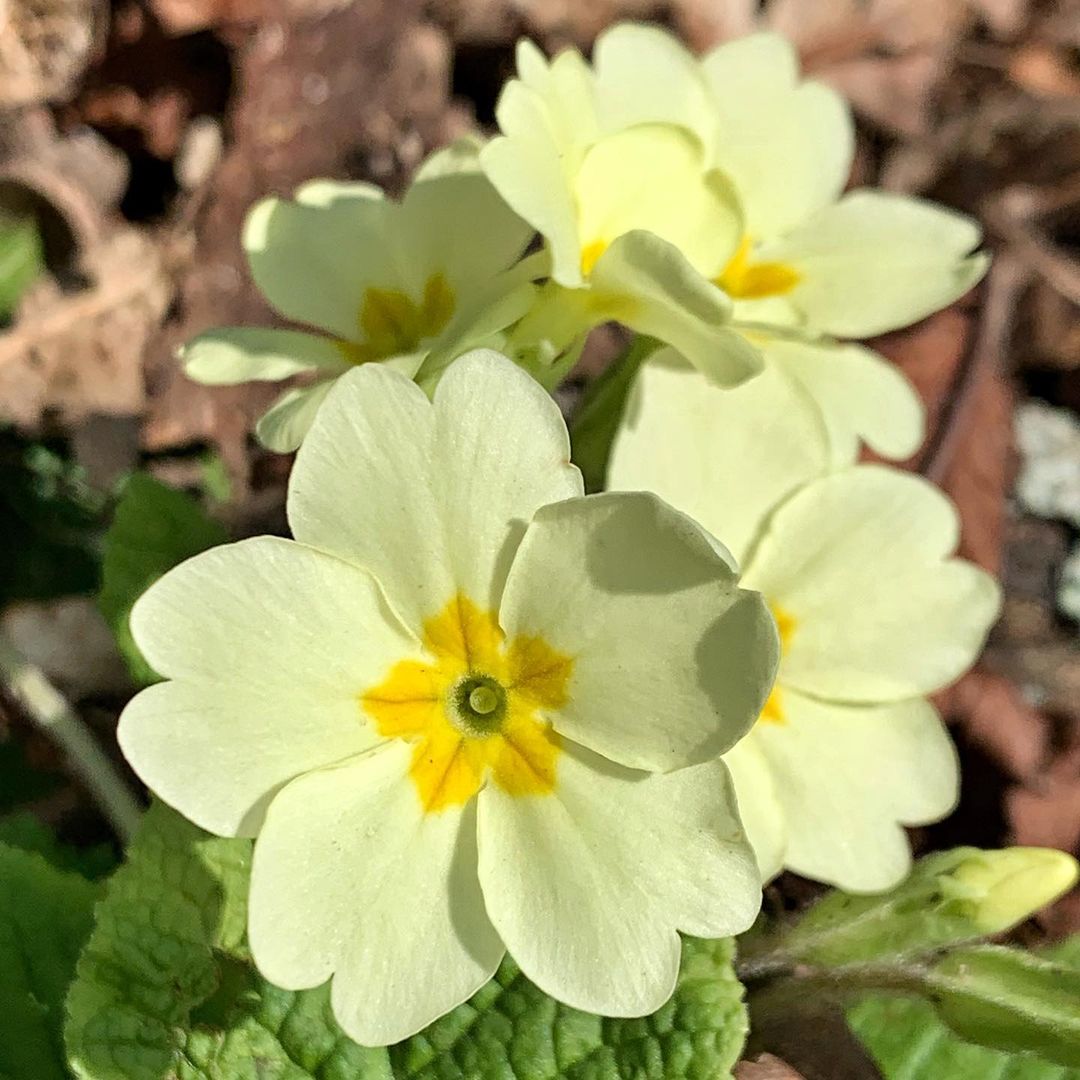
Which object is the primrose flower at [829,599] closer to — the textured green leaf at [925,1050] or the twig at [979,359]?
the textured green leaf at [925,1050]

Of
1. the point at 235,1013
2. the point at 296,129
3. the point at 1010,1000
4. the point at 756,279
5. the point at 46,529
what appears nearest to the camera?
the point at 1010,1000

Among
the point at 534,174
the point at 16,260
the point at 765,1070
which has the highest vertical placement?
the point at 534,174

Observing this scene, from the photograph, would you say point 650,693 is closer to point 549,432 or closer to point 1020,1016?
point 549,432

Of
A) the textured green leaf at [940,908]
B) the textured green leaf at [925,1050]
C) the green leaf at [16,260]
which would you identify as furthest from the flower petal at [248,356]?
the green leaf at [16,260]

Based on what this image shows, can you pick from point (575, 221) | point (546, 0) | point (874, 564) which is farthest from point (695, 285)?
point (546, 0)

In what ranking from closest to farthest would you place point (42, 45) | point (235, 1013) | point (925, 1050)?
1. point (235, 1013)
2. point (925, 1050)
3. point (42, 45)

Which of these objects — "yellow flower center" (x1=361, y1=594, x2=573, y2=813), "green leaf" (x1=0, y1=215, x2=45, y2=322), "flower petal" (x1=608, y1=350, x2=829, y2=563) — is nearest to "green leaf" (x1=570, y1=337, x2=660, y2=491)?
"flower petal" (x1=608, y1=350, x2=829, y2=563)

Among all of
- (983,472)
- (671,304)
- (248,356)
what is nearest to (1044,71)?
(983,472)

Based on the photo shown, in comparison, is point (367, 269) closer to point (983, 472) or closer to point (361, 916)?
point (361, 916)
